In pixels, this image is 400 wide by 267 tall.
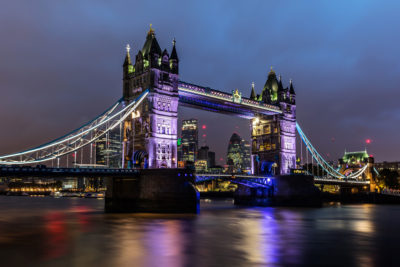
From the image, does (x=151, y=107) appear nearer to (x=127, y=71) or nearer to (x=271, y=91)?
(x=127, y=71)

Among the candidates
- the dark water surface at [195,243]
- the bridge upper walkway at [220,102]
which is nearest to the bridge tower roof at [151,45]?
the bridge upper walkway at [220,102]

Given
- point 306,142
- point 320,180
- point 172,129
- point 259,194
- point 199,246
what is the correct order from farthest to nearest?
point 306,142, point 320,180, point 259,194, point 172,129, point 199,246

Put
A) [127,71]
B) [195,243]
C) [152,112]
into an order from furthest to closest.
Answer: [127,71] < [152,112] < [195,243]

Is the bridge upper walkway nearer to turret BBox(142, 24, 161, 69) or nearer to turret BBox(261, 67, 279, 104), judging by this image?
turret BBox(261, 67, 279, 104)

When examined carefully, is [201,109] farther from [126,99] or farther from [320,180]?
[320,180]

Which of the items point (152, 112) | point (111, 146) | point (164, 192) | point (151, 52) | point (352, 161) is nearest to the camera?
point (164, 192)

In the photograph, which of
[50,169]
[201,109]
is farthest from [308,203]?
[50,169]

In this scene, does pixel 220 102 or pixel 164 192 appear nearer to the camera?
pixel 164 192

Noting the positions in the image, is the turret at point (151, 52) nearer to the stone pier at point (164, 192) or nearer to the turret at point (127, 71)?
the turret at point (127, 71)

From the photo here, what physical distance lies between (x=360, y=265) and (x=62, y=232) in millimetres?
22287

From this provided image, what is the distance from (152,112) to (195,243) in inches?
1079

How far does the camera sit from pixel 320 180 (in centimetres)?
7662

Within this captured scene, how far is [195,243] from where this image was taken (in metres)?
26.9

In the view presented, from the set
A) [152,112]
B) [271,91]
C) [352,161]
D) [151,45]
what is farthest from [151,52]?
[352,161]
